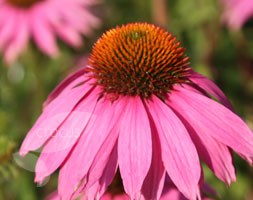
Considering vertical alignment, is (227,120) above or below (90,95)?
below

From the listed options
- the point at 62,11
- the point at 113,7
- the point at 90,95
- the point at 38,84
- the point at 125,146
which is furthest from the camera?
the point at 113,7

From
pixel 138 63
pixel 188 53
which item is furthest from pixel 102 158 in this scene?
pixel 188 53

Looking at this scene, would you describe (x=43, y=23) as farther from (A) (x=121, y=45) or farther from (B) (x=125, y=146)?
(B) (x=125, y=146)

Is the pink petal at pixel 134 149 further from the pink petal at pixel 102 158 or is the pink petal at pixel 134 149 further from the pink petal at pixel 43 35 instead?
the pink petal at pixel 43 35

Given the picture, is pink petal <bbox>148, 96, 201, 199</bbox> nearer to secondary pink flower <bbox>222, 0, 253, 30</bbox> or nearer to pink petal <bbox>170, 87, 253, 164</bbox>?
pink petal <bbox>170, 87, 253, 164</bbox>

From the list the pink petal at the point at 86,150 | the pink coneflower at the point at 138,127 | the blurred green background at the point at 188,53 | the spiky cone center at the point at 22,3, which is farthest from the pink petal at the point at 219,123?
the spiky cone center at the point at 22,3

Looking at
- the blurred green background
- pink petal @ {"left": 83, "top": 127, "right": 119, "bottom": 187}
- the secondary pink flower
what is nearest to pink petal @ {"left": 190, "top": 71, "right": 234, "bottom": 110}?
pink petal @ {"left": 83, "top": 127, "right": 119, "bottom": 187}

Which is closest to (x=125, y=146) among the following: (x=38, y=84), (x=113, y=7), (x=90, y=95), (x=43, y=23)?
(x=90, y=95)
